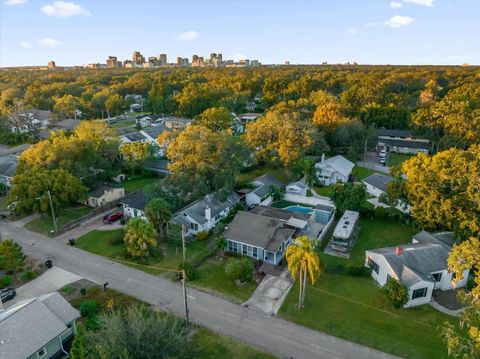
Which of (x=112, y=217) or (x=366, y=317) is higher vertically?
(x=112, y=217)

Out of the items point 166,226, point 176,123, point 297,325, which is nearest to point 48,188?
point 166,226

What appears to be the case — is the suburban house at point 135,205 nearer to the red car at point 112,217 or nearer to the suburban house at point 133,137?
the red car at point 112,217

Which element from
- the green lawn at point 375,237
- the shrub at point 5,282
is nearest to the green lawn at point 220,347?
the green lawn at point 375,237

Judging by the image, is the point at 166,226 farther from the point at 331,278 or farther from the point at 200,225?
the point at 331,278

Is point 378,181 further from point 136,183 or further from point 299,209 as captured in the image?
point 136,183

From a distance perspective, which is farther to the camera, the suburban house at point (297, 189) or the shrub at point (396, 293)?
the suburban house at point (297, 189)

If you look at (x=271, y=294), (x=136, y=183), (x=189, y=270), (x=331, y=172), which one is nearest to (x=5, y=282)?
(x=189, y=270)

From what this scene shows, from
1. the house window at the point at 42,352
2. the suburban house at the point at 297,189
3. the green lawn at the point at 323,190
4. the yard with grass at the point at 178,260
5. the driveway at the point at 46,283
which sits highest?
the suburban house at the point at 297,189
